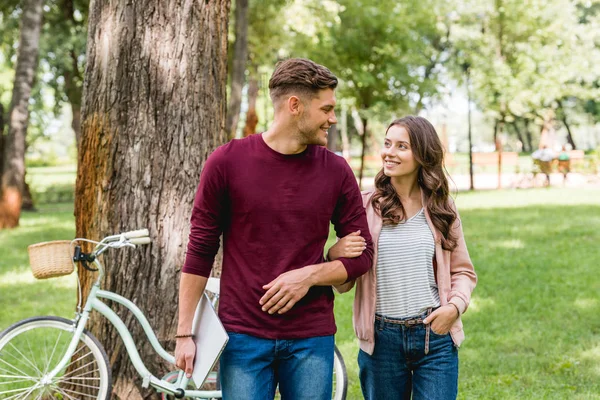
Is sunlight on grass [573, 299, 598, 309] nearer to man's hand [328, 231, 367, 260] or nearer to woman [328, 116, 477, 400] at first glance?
woman [328, 116, 477, 400]

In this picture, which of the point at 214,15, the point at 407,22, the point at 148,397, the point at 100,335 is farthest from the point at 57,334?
the point at 407,22

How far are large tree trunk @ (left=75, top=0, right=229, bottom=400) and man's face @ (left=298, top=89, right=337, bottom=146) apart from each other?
6.52ft

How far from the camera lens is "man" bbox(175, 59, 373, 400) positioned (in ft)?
9.24

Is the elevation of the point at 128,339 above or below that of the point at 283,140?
below

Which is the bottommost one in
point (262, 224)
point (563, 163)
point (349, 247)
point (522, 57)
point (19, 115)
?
point (349, 247)

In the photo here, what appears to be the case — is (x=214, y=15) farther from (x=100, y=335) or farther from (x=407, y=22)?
(x=407, y=22)

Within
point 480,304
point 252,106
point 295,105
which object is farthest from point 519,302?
point 252,106

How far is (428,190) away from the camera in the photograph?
138 inches

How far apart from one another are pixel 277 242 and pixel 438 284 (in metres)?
0.92

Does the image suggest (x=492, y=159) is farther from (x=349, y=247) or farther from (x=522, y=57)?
(x=349, y=247)

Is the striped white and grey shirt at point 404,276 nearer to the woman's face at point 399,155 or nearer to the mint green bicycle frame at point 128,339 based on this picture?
the woman's face at point 399,155

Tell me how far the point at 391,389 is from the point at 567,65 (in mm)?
28414

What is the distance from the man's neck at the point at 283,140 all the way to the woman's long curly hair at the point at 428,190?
0.70 meters

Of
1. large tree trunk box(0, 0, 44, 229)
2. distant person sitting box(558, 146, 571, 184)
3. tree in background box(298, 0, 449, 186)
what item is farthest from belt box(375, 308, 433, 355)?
distant person sitting box(558, 146, 571, 184)
